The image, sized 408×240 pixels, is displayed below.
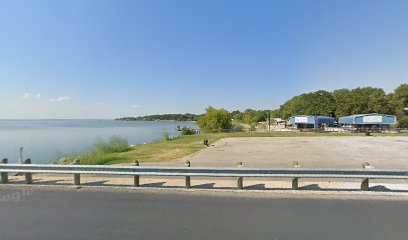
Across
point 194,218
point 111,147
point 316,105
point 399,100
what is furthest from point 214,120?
point 316,105

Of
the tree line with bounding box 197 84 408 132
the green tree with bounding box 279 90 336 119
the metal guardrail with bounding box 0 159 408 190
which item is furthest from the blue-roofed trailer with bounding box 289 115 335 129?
the metal guardrail with bounding box 0 159 408 190

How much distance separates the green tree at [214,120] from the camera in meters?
52.7

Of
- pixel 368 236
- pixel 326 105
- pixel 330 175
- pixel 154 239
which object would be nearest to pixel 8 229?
pixel 154 239

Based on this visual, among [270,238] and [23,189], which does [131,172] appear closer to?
[23,189]

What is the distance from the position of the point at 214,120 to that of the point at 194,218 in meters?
48.0

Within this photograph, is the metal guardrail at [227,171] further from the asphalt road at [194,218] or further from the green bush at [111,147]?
the green bush at [111,147]

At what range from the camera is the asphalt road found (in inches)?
164

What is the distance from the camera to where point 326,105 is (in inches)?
3344

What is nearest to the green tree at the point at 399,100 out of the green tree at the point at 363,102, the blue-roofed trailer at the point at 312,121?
the green tree at the point at 363,102

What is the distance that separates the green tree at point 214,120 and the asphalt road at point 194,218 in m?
46.1

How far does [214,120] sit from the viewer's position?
A: 52750mm

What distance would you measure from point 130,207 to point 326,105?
91043 mm

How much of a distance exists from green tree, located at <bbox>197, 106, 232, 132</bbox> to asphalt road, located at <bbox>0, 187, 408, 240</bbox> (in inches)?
1815

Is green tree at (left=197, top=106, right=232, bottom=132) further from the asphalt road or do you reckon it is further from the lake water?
the asphalt road
